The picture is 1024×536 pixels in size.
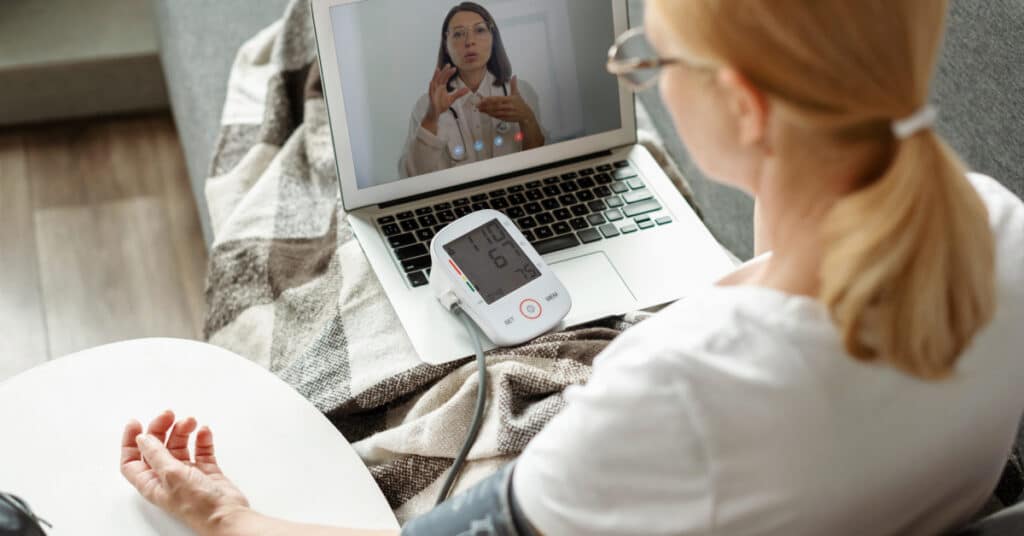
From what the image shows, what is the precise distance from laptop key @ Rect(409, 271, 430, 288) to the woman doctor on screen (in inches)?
→ 5.1

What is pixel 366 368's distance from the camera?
3.48 ft

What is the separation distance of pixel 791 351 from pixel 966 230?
120 millimetres

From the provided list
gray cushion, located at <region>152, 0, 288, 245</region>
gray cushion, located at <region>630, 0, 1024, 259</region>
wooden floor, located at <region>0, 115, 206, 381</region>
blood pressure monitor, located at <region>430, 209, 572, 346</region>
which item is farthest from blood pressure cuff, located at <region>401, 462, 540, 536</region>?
wooden floor, located at <region>0, 115, 206, 381</region>

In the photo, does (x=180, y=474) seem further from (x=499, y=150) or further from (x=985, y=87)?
(x=985, y=87)

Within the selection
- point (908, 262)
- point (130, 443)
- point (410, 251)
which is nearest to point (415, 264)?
point (410, 251)

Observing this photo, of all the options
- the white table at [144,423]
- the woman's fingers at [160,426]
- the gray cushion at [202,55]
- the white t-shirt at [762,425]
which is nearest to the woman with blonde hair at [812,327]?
the white t-shirt at [762,425]

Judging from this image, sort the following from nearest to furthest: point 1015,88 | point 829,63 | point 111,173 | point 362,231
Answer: point 829,63, point 1015,88, point 362,231, point 111,173

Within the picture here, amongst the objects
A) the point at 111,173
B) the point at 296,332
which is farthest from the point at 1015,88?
the point at 111,173

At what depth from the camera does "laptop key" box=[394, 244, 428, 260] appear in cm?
112

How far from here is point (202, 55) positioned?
1.67 m

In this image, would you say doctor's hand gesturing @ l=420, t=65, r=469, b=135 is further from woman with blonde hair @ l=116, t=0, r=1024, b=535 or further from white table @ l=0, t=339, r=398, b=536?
woman with blonde hair @ l=116, t=0, r=1024, b=535

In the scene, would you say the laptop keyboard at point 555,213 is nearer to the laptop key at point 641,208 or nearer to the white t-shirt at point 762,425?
the laptop key at point 641,208

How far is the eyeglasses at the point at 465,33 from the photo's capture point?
1126 millimetres

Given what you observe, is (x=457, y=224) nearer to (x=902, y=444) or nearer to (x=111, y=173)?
(x=902, y=444)
